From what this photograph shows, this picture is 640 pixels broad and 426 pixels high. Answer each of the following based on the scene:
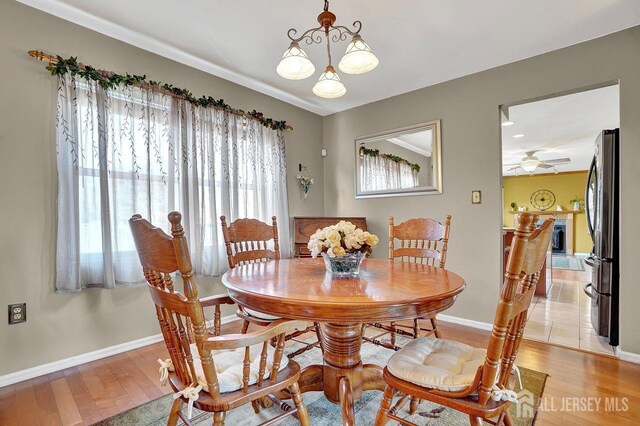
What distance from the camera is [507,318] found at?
3.05ft

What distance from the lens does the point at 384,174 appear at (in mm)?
3807

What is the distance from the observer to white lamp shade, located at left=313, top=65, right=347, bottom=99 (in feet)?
6.53

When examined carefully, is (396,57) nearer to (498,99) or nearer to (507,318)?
(498,99)

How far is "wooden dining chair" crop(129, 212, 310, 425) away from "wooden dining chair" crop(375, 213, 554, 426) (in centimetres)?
45

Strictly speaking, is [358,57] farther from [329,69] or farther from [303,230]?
[303,230]

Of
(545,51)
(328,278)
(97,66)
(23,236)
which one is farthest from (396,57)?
(23,236)

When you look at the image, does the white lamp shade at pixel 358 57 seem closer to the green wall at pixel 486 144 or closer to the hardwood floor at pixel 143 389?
the green wall at pixel 486 144

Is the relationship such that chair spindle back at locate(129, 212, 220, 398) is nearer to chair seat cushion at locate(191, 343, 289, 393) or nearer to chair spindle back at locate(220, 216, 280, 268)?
chair seat cushion at locate(191, 343, 289, 393)

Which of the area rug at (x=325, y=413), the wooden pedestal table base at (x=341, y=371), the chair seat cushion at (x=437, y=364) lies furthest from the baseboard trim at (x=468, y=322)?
the chair seat cushion at (x=437, y=364)

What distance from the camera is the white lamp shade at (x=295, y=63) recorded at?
1.82 metres

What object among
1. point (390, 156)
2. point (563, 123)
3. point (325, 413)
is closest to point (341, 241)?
point (325, 413)

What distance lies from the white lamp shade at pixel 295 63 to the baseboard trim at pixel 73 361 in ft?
7.69

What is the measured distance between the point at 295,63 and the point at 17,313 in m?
2.34

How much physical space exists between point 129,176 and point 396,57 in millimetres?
2461
